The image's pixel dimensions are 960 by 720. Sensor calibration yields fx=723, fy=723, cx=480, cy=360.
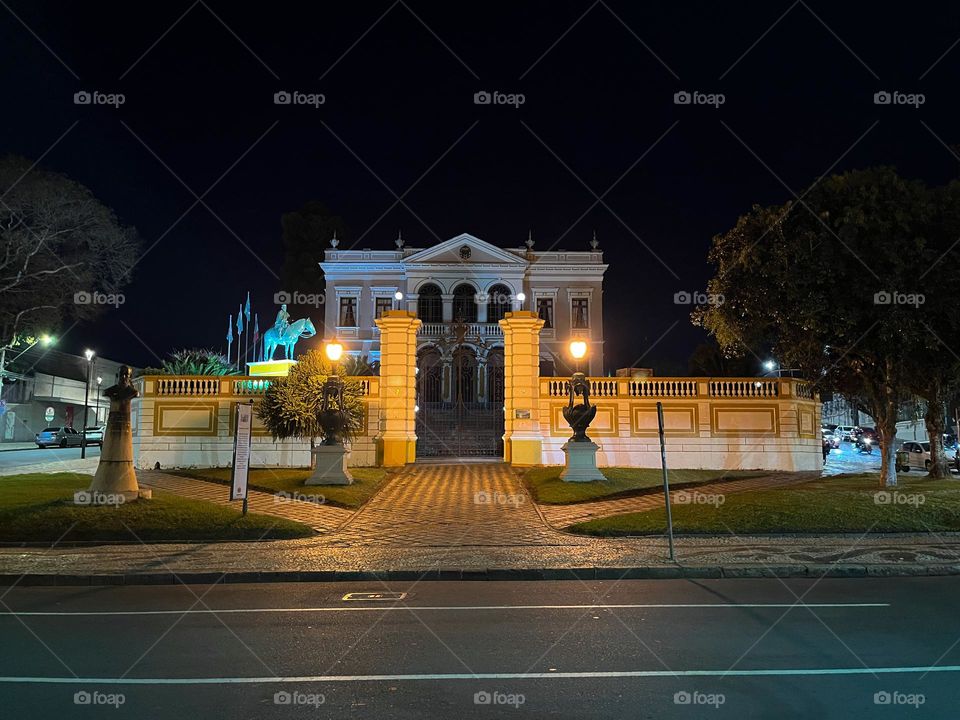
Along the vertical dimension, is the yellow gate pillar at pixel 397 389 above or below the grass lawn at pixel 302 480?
above

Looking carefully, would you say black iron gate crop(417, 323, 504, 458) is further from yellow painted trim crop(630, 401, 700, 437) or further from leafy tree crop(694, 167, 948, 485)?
leafy tree crop(694, 167, 948, 485)

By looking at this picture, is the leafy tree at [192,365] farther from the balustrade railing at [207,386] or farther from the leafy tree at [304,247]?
the leafy tree at [304,247]

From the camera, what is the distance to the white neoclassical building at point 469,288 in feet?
167

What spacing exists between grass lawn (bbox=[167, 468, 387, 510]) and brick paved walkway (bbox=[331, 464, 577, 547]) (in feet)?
1.18

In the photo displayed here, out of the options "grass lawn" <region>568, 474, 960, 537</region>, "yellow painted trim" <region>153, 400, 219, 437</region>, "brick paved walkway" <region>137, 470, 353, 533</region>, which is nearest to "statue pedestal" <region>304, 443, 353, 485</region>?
"brick paved walkway" <region>137, 470, 353, 533</region>

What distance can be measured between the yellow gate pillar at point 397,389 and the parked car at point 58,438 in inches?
1138

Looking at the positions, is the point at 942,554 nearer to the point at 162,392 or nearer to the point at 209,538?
the point at 209,538

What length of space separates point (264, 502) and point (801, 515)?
Result: 11.7 meters

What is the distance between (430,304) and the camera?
51500mm

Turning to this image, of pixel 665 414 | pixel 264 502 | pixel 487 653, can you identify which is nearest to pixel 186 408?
pixel 264 502

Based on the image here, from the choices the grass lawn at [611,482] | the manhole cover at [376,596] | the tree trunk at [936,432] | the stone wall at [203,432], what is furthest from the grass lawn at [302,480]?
the tree trunk at [936,432]

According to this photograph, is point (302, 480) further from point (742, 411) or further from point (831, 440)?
point (831, 440)

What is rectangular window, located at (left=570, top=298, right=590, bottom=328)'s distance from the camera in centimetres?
5200

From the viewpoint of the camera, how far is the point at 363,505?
16719 mm
